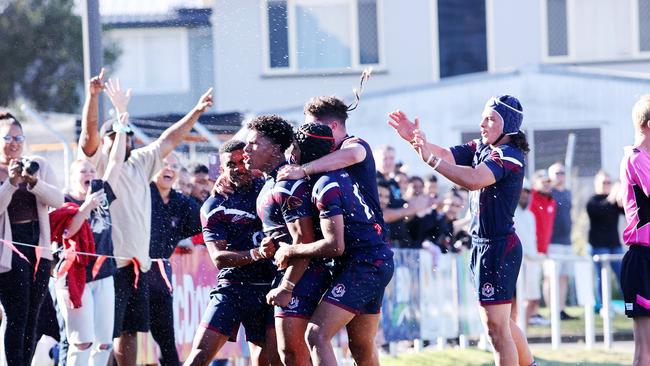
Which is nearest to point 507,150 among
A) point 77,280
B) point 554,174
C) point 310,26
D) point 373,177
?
point 373,177

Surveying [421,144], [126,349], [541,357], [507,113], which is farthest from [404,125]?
[541,357]

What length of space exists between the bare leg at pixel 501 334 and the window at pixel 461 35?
22457mm

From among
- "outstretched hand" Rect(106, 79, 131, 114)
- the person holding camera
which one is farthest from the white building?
the person holding camera

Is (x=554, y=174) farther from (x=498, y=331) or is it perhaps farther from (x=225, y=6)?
(x=225, y=6)

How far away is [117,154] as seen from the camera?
432 inches

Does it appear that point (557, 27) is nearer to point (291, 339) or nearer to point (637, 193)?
point (637, 193)

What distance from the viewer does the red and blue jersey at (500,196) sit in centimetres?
950

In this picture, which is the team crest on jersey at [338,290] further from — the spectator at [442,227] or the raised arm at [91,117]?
the spectator at [442,227]

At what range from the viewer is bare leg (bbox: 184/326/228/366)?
902cm

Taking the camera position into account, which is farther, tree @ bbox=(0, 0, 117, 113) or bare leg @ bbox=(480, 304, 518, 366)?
tree @ bbox=(0, 0, 117, 113)

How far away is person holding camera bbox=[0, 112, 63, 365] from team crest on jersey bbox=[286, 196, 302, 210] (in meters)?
2.54

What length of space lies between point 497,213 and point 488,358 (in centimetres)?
479

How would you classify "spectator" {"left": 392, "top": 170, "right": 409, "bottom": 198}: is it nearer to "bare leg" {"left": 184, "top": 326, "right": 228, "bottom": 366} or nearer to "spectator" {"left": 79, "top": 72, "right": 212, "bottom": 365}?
"spectator" {"left": 79, "top": 72, "right": 212, "bottom": 365}

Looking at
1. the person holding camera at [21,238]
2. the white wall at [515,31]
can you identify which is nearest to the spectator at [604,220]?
the person holding camera at [21,238]
